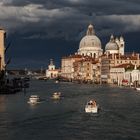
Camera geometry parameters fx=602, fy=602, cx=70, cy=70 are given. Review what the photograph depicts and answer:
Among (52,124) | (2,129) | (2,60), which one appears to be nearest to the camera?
(2,129)

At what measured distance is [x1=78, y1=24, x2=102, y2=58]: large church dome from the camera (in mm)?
155500

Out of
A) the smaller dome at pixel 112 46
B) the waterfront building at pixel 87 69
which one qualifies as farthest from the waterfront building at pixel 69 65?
the smaller dome at pixel 112 46

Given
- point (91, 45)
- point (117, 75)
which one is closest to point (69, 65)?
point (91, 45)

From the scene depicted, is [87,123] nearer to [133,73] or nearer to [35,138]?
[35,138]

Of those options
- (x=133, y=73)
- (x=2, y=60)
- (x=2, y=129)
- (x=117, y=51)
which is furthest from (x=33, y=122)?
(x=117, y=51)

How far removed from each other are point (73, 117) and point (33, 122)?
3617mm

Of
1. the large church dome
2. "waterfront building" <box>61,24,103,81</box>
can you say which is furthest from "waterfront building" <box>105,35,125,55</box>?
the large church dome

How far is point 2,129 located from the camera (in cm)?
3080

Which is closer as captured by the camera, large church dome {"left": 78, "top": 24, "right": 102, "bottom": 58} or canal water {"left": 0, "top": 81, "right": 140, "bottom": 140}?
canal water {"left": 0, "top": 81, "right": 140, "bottom": 140}

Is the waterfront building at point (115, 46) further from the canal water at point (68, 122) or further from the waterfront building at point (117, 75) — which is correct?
the canal water at point (68, 122)

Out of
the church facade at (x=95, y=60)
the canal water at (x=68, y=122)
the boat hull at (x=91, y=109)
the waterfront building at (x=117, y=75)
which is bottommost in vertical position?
the canal water at (x=68, y=122)

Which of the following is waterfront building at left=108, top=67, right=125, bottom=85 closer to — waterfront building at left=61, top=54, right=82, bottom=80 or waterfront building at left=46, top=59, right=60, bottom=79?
waterfront building at left=61, top=54, right=82, bottom=80

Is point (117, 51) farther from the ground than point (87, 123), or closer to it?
farther from the ground

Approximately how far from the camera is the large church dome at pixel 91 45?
156 metres
